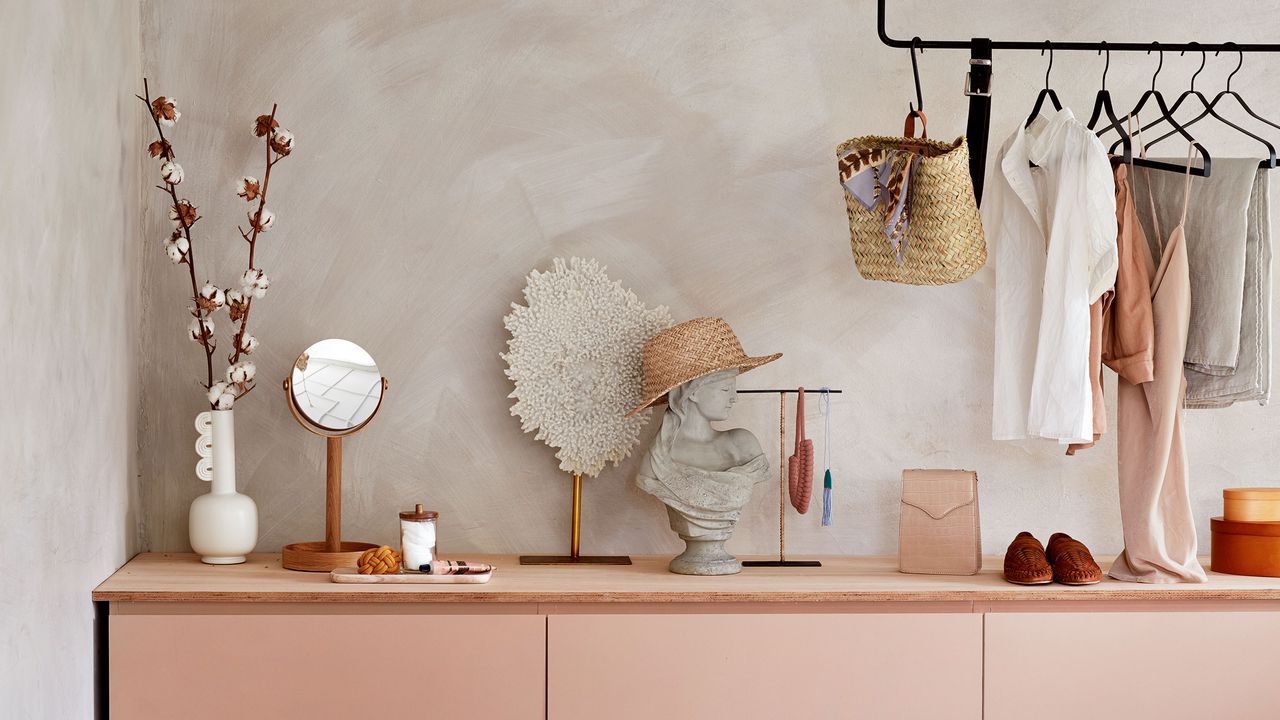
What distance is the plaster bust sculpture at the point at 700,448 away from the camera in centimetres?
245

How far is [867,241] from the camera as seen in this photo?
242 centimetres

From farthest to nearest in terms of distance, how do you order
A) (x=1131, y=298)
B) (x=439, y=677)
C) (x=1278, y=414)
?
1. (x=1278, y=414)
2. (x=1131, y=298)
3. (x=439, y=677)

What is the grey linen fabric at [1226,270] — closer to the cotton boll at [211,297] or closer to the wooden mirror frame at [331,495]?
the wooden mirror frame at [331,495]

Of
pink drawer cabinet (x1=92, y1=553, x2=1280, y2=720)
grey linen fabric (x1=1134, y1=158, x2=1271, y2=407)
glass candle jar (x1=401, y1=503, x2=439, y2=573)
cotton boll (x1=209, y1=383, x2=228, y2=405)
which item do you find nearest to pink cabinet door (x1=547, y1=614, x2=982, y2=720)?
pink drawer cabinet (x1=92, y1=553, x2=1280, y2=720)

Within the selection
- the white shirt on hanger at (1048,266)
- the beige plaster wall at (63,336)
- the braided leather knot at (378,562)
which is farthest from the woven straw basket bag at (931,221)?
the beige plaster wall at (63,336)

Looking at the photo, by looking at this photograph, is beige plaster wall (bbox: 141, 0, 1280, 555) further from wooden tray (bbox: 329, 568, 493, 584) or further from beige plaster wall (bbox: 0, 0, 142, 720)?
wooden tray (bbox: 329, 568, 493, 584)

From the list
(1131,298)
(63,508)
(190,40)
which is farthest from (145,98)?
(1131,298)

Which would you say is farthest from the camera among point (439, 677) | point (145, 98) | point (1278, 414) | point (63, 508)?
point (1278, 414)

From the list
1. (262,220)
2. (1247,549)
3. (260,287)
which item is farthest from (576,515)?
(1247,549)

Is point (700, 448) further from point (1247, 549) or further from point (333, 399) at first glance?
point (1247, 549)

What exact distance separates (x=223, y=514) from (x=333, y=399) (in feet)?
1.19

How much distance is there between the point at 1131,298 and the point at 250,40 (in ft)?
7.35

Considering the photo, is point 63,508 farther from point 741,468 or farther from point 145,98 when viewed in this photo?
point 741,468

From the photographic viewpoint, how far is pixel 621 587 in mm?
2305
